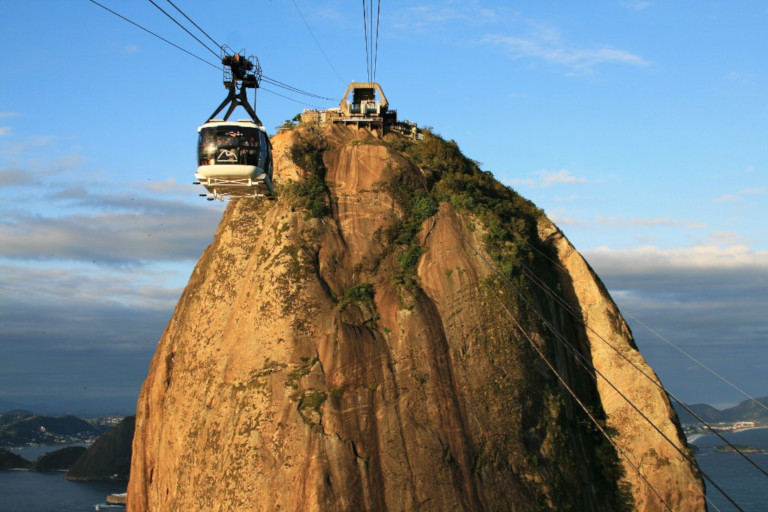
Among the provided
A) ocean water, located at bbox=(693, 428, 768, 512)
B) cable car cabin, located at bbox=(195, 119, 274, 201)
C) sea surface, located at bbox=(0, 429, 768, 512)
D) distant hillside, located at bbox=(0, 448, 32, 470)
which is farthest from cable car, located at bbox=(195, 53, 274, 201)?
distant hillside, located at bbox=(0, 448, 32, 470)

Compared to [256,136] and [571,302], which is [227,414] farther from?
[571,302]

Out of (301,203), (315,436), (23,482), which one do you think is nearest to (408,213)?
(301,203)

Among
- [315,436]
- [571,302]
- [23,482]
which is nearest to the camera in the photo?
[315,436]

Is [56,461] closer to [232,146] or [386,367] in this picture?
[386,367]

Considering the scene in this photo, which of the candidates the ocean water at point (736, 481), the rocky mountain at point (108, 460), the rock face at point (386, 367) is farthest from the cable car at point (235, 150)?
the rocky mountain at point (108, 460)

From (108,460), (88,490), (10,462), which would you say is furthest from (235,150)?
(10,462)

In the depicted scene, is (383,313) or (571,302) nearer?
(383,313)
